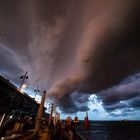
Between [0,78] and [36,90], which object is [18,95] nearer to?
[0,78]

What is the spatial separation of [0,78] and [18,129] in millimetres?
8234

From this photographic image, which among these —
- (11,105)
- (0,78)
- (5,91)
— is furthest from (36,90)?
(0,78)

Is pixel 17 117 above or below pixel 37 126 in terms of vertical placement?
above

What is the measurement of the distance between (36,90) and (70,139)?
27.4 m

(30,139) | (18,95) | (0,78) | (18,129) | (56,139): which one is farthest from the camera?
(18,95)

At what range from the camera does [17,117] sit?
2045 centimetres

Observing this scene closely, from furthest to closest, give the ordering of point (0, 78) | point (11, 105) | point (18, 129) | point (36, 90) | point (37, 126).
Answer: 1. point (36, 90)
2. point (11, 105)
3. point (18, 129)
4. point (0, 78)
5. point (37, 126)

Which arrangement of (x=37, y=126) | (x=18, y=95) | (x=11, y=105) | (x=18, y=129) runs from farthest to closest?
1. (x=18, y=95)
2. (x=11, y=105)
3. (x=18, y=129)
4. (x=37, y=126)

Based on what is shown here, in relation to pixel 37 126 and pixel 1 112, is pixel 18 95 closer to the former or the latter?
pixel 1 112

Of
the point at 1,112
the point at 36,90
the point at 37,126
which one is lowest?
the point at 37,126

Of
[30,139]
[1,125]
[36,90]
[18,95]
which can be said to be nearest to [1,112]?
[1,125]

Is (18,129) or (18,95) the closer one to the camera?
(18,129)

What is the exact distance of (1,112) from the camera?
15664mm

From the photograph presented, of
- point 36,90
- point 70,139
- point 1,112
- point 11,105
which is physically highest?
point 36,90
